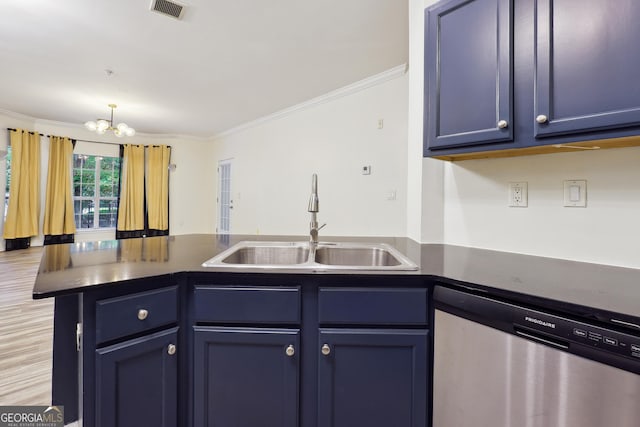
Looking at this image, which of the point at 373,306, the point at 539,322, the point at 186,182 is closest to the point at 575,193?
the point at 539,322

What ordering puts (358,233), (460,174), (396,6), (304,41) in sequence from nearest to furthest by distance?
1. (460,174)
2. (396,6)
3. (304,41)
4. (358,233)

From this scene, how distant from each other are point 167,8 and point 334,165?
249 centimetres

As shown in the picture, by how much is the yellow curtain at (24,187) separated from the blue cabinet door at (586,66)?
7.56 metres

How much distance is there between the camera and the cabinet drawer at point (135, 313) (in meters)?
0.95

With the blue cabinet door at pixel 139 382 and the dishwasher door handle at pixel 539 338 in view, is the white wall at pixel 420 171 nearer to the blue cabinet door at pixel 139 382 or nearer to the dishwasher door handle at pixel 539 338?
the dishwasher door handle at pixel 539 338

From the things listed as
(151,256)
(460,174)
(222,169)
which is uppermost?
(222,169)

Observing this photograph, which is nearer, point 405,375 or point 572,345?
point 572,345

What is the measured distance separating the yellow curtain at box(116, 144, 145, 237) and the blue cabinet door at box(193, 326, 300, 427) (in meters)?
6.91

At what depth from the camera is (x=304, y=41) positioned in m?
2.92

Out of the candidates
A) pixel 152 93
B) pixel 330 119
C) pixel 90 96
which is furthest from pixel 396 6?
pixel 90 96

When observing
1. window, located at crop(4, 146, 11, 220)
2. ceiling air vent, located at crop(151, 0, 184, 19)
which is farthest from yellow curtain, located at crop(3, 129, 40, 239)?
ceiling air vent, located at crop(151, 0, 184, 19)

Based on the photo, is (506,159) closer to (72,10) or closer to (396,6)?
(396,6)

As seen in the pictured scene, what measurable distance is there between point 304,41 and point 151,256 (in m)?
2.46

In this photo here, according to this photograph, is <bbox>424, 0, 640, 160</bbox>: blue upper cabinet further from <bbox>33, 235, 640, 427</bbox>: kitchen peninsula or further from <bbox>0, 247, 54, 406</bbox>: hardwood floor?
<bbox>0, 247, 54, 406</bbox>: hardwood floor
